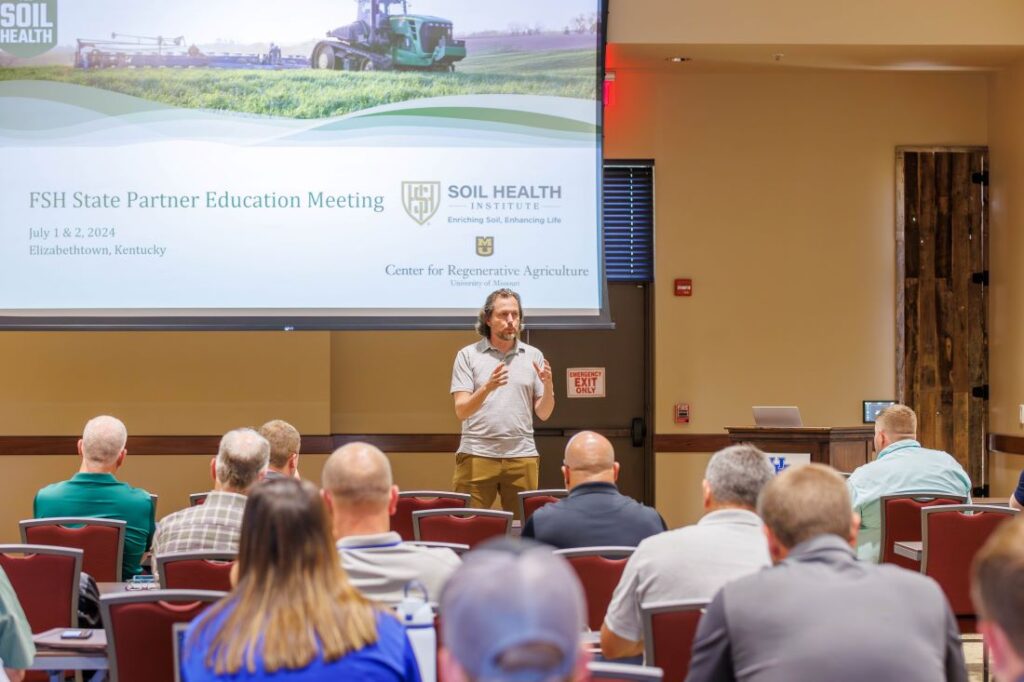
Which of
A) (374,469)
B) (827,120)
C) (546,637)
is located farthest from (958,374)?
(546,637)

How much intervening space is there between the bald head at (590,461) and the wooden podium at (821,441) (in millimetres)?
3312

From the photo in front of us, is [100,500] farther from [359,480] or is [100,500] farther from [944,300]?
[944,300]

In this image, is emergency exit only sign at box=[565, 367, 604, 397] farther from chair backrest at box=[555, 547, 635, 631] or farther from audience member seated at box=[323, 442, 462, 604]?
audience member seated at box=[323, 442, 462, 604]

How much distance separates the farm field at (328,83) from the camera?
7.19 metres

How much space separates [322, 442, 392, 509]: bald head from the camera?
2766 millimetres

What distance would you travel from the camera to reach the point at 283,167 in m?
7.21

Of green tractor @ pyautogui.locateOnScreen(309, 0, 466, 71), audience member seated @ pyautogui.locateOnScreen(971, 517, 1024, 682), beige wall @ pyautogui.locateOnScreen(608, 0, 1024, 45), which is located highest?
beige wall @ pyautogui.locateOnScreen(608, 0, 1024, 45)

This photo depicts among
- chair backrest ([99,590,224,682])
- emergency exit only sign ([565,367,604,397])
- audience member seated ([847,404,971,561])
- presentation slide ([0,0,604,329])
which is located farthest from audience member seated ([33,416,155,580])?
emergency exit only sign ([565,367,604,397])

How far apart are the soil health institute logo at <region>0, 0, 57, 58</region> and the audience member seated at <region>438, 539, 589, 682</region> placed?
6.82 m

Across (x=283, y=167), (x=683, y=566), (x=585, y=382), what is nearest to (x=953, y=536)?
(x=683, y=566)

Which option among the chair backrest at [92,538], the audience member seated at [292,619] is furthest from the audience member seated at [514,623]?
the chair backrest at [92,538]

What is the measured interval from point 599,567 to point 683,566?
602 mm

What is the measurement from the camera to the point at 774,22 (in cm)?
781

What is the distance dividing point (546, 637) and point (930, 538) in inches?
154
